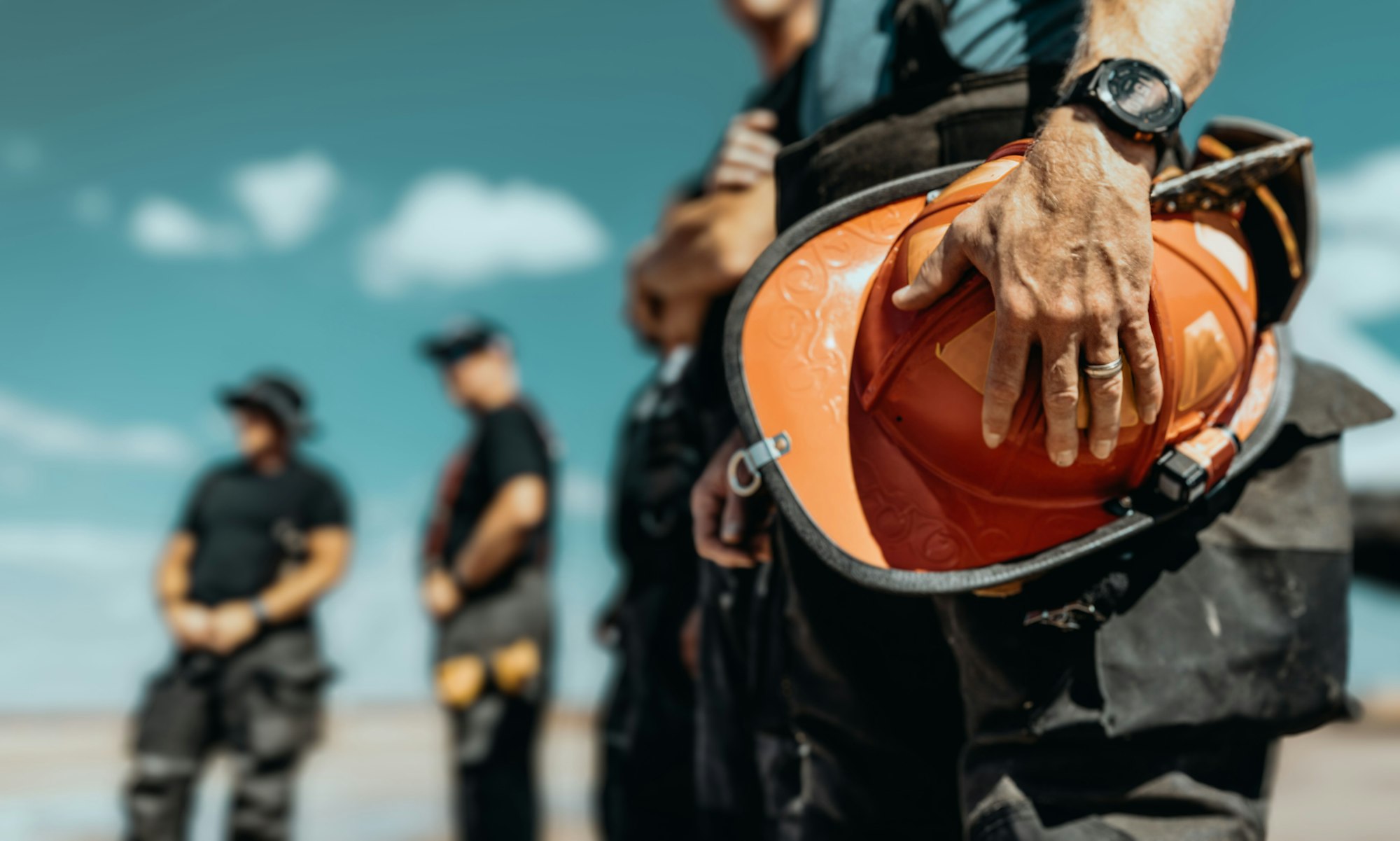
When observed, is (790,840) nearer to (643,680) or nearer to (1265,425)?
(1265,425)

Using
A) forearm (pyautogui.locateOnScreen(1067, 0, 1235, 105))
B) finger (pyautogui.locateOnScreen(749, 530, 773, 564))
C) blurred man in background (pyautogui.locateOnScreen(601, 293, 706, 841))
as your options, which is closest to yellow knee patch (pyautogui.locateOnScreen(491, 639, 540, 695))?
blurred man in background (pyautogui.locateOnScreen(601, 293, 706, 841))

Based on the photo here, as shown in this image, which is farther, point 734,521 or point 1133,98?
point 734,521

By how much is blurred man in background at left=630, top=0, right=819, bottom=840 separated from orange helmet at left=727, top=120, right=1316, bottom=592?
0.32 m

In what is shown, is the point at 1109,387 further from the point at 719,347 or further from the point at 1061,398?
the point at 719,347

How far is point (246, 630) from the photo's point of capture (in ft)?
13.2

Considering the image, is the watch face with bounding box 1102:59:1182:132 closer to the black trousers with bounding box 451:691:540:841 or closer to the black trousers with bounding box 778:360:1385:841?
the black trousers with bounding box 778:360:1385:841

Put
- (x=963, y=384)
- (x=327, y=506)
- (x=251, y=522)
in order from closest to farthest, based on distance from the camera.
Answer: (x=963, y=384) < (x=251, y=522) < (x=327, y=506)

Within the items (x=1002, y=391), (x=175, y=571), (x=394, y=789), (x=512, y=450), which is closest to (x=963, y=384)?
(x=1002, y=391)

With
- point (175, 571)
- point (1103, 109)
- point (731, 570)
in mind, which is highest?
point (175, 571)

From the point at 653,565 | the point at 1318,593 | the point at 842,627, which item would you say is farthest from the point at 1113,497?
the point at 653,565

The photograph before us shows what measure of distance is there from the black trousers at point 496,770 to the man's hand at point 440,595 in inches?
14.1

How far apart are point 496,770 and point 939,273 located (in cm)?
300

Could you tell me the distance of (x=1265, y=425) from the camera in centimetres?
109

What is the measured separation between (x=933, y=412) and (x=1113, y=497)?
19 cm
